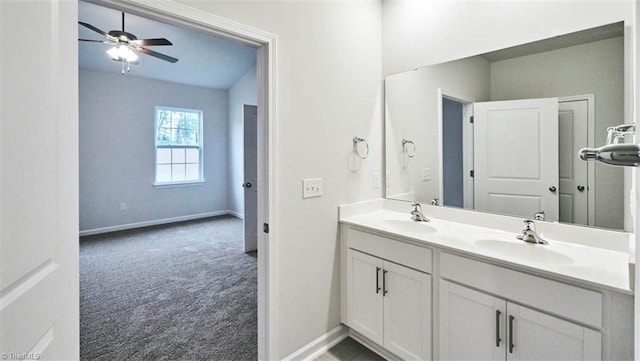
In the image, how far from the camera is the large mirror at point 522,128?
1.45 metres

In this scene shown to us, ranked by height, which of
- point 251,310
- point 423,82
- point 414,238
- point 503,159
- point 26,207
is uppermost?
point 423,82

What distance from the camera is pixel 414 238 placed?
1613 mm

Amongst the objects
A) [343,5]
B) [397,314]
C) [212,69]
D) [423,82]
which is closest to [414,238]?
[397,314]

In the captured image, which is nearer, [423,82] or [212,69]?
[423,82]

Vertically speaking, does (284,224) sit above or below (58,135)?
below

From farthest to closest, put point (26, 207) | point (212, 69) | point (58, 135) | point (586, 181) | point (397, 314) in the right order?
1. point (212, 69)
2. point (397, 314)
3. point (586, 181)
4. point (58, 135)
5. point (26, 207)

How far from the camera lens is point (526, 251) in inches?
58.9

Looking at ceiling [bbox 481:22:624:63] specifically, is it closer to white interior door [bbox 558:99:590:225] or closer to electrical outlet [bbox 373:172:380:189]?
white interior door [bbox 558:99:590:225]

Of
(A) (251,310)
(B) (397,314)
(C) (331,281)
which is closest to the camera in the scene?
(B) (397,314)

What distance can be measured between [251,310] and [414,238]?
162cm

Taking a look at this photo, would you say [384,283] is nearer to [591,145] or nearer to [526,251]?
[526,251]

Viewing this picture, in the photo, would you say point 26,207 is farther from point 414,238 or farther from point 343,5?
point 343,5

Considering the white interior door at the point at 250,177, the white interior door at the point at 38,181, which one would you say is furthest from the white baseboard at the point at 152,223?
the white interior door at the point at 38,181

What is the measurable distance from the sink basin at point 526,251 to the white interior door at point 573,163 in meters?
0.27
